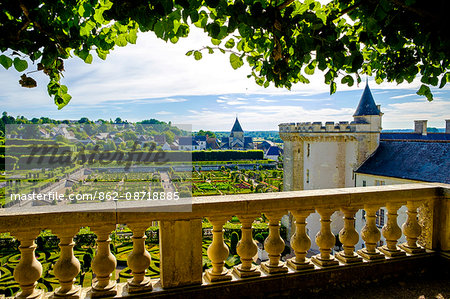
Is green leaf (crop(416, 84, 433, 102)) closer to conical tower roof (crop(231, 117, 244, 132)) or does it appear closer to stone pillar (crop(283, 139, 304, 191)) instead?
stone pillar (crop(283, 139, 304, 191))

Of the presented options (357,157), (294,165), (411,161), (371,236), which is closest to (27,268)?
(371,236)

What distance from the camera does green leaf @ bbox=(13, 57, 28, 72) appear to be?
2375mm

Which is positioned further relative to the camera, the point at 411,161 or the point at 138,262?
the point at 411,161

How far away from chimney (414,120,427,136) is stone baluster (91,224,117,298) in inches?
1332

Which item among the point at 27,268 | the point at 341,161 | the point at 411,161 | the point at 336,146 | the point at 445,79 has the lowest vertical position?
the point at 341,161

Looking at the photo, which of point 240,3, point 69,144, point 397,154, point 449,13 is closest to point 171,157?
point 69,144

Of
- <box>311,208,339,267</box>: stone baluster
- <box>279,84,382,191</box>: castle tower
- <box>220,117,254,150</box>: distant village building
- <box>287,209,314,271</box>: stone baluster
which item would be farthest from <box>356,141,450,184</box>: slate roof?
<box>220,117,254,150</box>: distant village building

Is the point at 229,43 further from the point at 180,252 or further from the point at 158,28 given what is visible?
the point at 180,252

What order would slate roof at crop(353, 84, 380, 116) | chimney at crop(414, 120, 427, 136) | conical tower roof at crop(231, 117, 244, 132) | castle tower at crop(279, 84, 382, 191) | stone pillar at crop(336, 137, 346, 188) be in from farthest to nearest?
1. conical tower roof at crop(231, 117, 244, 132)
2. chimney at crop(414, 120, 427, 136)
3. stone pillar at crop(336, 137, 346, 188)
4. slate roof at crop(353, 84, 380, 116)
5. castle tower at crop(279, 84, 382, 191)

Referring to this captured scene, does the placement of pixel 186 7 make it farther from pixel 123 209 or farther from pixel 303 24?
pixel 123 209

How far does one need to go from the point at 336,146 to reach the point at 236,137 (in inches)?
3049

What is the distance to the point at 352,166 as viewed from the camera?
21.7 m

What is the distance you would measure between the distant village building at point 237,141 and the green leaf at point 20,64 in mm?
94077

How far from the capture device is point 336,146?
73.3ft
